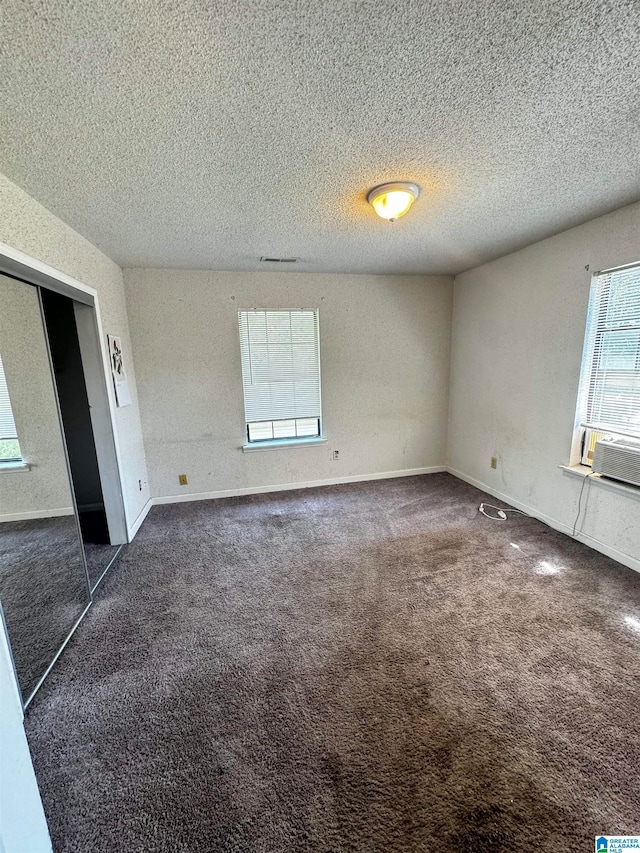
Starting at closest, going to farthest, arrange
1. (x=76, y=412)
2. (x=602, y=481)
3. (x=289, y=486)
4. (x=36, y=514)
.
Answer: (x=36, y=514) < (x=602, y=481) < (x=76, y=412) < (x=289, y=486)

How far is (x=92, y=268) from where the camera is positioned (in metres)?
2.63

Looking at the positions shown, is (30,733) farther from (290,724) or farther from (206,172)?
(206,172)

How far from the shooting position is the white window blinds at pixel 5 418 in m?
1.87

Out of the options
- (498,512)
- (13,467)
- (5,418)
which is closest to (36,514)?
(13,467)

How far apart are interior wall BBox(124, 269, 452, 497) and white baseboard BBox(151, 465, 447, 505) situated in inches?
1.8

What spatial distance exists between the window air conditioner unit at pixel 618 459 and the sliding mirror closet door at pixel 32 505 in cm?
375

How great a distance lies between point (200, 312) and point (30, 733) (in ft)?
10.7

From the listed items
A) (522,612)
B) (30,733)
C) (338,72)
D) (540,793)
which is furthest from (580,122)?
(30,733)

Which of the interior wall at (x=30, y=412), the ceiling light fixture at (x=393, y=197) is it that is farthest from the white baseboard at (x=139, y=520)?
the ceiling light fixture at (x=393, y=197)

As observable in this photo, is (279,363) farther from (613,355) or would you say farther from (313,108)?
(613,355)

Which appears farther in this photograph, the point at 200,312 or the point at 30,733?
the point at 200,312

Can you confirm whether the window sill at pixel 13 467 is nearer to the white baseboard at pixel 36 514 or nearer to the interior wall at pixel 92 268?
the white baseboard at pixel 36 514

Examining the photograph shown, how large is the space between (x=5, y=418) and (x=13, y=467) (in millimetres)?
285

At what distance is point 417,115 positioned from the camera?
54.1 inches
